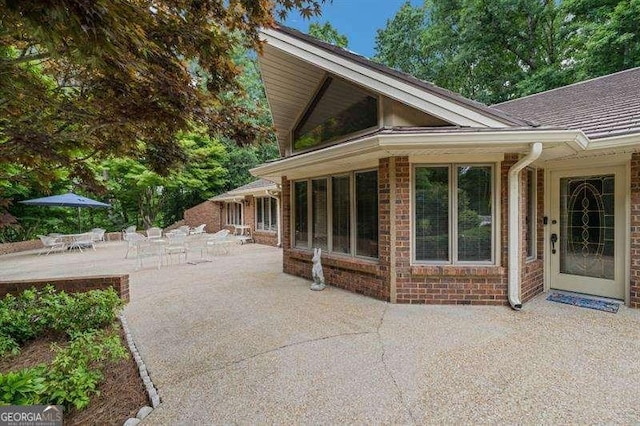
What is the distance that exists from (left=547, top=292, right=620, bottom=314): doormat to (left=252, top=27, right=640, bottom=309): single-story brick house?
295 mm

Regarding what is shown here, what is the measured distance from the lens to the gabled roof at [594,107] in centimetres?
523

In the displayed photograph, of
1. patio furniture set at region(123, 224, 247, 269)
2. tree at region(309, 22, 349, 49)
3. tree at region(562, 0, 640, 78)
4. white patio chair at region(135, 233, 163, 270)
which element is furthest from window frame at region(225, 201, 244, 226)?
tree at region(562, 0, 640, 78)

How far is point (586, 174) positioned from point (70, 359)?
323 inches

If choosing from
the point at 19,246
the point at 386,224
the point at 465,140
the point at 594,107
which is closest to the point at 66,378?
the point at 386,224

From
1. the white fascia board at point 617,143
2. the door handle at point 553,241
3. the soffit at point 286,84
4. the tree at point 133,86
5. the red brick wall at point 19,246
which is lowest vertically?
the red brick wall at point 19,246

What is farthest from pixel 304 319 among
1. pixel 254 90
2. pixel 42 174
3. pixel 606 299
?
pixel 254 90

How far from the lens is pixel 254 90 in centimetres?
2931

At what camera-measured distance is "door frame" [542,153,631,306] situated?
17.3 feet

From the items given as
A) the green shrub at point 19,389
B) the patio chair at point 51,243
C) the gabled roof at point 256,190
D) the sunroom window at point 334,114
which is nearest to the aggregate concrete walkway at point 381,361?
Answer: the green shrub at point 19,389

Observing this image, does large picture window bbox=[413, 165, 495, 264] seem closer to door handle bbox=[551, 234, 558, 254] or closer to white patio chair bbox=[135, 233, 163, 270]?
door handle bbox=[551, 234, 558, 254]

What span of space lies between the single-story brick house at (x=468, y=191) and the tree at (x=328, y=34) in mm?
21287

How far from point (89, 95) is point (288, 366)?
4211 mm

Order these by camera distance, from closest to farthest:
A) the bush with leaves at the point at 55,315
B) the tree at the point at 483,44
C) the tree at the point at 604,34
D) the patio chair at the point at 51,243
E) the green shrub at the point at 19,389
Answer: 1. the green shrub at the point at 19,389
2. the bush with leaves at the point at 55,315
3. the tree at the point at 604,34
4. the patio chair at the point at 51,243
5. the tree at the point at 483,44

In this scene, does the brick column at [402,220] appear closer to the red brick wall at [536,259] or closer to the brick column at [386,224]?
the brick column at [386,224]
